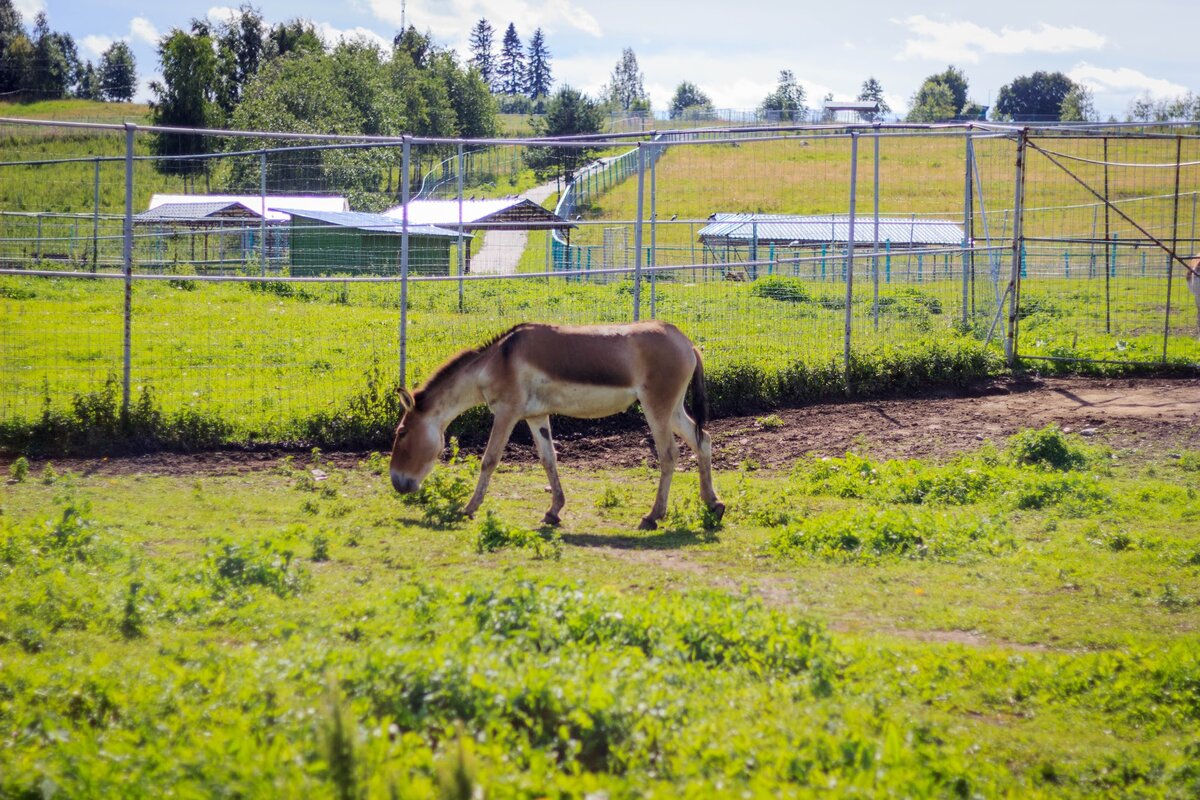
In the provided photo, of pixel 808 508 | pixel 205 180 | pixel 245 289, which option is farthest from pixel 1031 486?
pixel 205 180

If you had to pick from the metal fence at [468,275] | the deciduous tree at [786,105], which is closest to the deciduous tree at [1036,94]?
the deciduous tree at [786,105]

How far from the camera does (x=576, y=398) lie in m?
9.66

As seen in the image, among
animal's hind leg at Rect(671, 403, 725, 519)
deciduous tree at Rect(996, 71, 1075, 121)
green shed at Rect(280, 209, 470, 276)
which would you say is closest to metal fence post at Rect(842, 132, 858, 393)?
animal's hind leg at Rect(671, 403, 725, 519)

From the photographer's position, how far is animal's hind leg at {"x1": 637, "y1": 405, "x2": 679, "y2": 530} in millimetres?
9492

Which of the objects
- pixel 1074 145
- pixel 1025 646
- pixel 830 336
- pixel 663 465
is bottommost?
pixel 1025 646

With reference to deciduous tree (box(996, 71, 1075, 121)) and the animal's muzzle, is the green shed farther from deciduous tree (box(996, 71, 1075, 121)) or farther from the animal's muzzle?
deciduous tree (box(996, 71, 1075, 121))

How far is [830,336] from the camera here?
1597cm

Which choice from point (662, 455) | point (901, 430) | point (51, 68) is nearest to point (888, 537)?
point (662, 455)

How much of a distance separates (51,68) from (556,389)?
305 ft

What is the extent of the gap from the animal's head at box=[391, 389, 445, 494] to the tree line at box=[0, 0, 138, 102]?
7867 cm

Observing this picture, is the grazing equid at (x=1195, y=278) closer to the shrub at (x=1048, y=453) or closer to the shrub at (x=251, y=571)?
the shrub at (x=1048, y=453)

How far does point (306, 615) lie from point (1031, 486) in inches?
254

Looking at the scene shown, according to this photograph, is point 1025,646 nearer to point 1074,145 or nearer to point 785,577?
point 785,577

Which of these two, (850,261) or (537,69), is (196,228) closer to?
(850,261)
